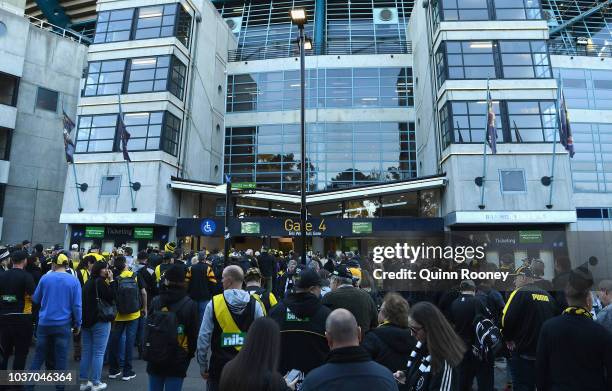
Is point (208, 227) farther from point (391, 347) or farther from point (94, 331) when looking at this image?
point (391, 347)

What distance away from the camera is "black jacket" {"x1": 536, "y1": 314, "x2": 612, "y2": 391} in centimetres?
348

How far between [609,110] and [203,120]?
1126 inches

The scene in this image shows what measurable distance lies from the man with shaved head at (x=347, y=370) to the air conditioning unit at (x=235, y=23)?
39414 mm

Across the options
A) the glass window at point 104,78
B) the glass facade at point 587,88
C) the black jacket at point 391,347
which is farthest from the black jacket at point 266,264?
the glass facade at point 587,88

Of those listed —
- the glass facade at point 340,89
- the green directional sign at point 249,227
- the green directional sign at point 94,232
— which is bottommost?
the green directional sign at point 94,232

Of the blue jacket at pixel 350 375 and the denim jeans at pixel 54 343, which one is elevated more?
the blue jacket at pixel 350 375

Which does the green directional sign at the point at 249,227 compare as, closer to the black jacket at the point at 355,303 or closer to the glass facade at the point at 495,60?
the glass facade at the point at 495,60

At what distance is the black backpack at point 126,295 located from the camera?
7.07 meters

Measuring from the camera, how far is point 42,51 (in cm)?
2909

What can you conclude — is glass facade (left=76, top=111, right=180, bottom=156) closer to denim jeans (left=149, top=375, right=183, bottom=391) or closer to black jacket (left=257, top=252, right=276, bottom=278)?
black jacket (left=257, top=252, right=276, bottom=278)

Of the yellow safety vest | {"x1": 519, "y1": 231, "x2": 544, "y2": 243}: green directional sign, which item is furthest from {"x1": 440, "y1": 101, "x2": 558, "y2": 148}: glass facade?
the yellow safety vest

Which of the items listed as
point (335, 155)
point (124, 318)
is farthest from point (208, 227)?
point (124, 318)

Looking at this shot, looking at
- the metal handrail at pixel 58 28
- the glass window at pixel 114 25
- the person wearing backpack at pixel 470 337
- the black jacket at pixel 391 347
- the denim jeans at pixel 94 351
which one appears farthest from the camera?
the metal handrail at pixel 58 28

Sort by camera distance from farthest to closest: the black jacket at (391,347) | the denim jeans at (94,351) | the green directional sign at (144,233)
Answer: the green directional sign at (144,233) → the denim jeans at (94,351) → the black jacket at (391,347)
